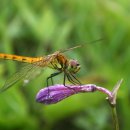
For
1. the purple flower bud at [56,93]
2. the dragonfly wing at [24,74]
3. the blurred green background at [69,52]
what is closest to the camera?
the purple flower bud at [56,93]

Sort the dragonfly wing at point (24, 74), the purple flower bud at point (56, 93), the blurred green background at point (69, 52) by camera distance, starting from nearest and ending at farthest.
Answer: the purple flower bud at point (56, 93), the dragonfly wing at point (24, 74), the blurred green background at point (69, 52)

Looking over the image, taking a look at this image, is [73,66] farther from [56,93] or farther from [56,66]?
[56,93]

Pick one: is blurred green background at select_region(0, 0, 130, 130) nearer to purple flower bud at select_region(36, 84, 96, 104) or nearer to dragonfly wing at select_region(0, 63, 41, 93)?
dragonfly wing at select_region(0, 63, 41, 93)

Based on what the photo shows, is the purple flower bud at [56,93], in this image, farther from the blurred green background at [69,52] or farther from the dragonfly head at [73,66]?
the blurred green background at [69,52]

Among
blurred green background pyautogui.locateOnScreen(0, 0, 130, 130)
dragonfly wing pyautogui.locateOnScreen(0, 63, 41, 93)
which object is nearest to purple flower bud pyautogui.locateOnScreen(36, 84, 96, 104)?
dragonfly wing pyautogui.locateOnScreen(0, 63, 41, 93)

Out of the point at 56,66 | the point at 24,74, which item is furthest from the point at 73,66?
the point at 24,74

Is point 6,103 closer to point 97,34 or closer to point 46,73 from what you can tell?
point 46,73

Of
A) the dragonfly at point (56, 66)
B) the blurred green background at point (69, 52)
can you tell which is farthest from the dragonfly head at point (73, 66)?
the blurred green background at point (69, 52)

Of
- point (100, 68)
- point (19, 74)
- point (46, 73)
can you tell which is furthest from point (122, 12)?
point (19, 74)

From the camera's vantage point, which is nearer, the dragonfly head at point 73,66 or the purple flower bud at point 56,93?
the purple flower bud at point 56,93
